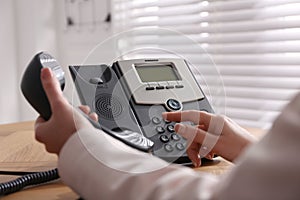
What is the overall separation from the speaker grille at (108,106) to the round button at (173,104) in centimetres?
9

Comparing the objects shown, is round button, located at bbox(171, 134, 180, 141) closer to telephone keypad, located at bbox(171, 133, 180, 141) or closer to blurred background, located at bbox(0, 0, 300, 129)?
telephone keypad, located at bbox(171, 133, 180, 141)

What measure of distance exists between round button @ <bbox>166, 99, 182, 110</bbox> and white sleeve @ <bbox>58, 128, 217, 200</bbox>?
246 mm

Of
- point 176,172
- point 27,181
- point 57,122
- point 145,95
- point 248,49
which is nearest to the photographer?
point 176,172

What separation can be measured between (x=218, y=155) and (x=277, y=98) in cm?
79

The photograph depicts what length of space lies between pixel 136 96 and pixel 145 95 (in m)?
0.02

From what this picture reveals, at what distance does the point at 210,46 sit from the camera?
5.50 ft

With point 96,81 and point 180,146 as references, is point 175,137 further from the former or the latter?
point 96,81

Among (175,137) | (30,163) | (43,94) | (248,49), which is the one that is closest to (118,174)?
(43,94)

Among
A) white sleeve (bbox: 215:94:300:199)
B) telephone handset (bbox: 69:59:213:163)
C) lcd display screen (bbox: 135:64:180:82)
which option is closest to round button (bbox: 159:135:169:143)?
telephone handset (bbox: 69:59:213:163)

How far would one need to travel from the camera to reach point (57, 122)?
1.77 feet

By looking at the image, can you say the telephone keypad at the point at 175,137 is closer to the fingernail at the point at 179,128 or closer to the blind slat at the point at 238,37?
the fingernail at the point at 179,128

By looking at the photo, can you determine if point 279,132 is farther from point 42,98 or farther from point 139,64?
point 139,64

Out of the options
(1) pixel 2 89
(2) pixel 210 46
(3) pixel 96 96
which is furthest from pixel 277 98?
(1) pixel 2 89

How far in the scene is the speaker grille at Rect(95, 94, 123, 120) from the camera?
0.73 metres
